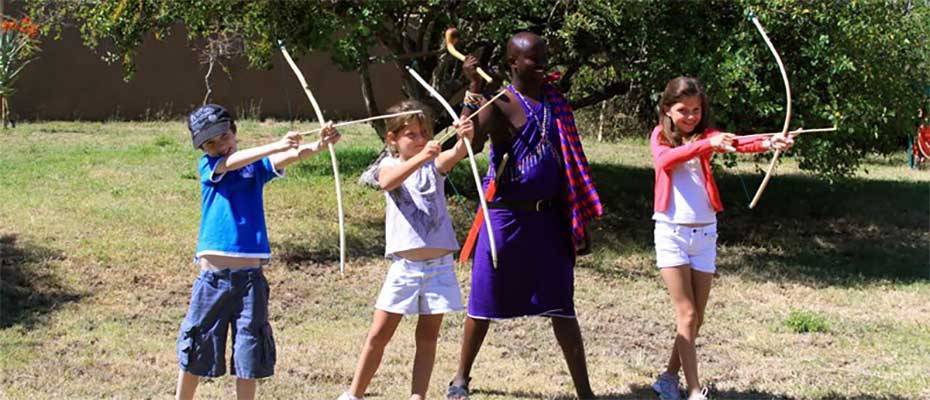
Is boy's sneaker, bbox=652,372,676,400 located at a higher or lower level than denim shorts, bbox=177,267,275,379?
lower

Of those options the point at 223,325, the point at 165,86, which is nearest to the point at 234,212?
the point at 223,325

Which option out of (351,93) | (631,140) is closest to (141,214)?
(351,93)

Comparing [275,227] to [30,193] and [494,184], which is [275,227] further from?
[494,184]

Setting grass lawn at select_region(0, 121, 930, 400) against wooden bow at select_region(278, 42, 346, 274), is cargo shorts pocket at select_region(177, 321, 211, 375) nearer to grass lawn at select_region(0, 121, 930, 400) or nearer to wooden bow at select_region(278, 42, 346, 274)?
Result: wooden bow at select_region(278, 42, 346, 274)

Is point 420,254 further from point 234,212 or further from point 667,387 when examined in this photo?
point 667,387

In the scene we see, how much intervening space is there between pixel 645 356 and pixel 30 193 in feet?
20.0

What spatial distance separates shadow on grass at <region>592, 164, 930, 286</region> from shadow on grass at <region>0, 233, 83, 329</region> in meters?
4.56

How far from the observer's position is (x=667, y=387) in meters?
5.36

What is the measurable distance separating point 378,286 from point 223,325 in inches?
138

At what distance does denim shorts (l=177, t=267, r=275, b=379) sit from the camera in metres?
4.34

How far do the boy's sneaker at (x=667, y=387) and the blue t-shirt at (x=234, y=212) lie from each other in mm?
2114

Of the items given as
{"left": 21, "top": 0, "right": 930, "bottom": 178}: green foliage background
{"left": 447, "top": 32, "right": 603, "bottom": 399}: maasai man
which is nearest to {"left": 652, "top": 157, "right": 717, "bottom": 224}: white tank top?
{"left": 447, "top": 32, "right": 603, "bottom": 399}: maasai man

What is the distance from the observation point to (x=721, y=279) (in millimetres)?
8508

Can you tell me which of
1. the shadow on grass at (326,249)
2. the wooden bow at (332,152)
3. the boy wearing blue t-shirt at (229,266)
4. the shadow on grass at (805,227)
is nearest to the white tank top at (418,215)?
the wooden bow at (332,152)
